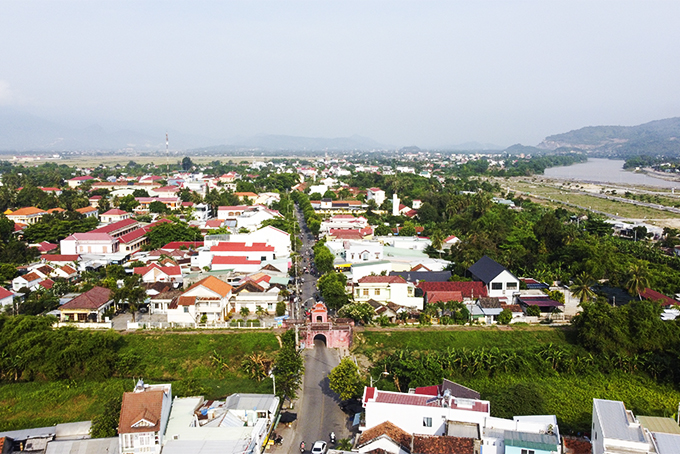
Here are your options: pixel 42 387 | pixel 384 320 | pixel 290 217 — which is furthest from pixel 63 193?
pixel 384 320

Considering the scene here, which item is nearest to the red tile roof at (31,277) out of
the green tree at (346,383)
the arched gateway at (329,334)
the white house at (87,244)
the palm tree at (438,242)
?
the white house at (87,244)

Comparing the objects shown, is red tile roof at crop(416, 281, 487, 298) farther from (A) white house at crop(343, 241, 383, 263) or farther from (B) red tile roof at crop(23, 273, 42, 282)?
(B) red tile roof at crop(23, 273, 42, 282)

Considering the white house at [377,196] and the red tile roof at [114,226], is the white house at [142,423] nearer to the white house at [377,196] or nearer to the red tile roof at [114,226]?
the red tile roof at [114,226]

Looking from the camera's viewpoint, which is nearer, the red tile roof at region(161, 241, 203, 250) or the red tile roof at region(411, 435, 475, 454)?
the red tile roof at region(411, 435, 475, 454)

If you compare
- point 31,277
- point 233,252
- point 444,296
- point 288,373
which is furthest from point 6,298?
point 444,296

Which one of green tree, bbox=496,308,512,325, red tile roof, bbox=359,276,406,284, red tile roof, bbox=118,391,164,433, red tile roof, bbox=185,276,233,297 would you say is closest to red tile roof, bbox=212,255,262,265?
red tile roof, bbox=185,276,233,297

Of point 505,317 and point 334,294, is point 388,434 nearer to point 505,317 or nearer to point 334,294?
point 334,294
